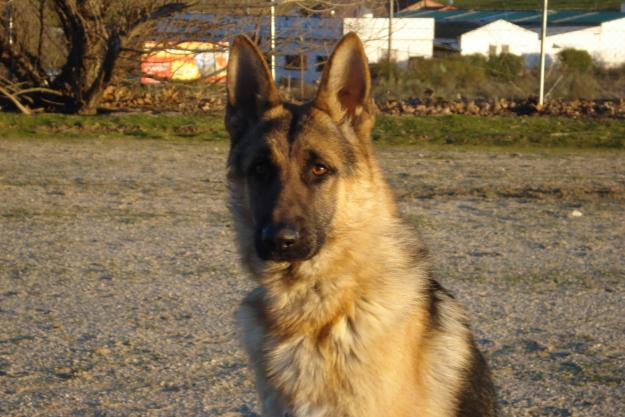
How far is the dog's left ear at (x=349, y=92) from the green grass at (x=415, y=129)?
1118 centimetres

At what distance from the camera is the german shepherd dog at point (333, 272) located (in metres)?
3.59

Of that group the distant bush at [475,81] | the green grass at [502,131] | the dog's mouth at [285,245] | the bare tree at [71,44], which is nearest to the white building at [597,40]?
the distant bush at [475,81]

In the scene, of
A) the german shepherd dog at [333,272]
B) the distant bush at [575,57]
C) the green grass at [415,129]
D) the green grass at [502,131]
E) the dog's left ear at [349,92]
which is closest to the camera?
the german shepherd dog at [333,272]

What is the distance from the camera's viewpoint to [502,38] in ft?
162

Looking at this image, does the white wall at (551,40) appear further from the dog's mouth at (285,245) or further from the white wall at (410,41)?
the dog's mouth at (285,245)

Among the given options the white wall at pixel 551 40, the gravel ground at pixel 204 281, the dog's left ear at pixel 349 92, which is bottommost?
the gravel ground at pixel 204 281

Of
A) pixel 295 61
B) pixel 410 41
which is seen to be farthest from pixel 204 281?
pixel 410 41

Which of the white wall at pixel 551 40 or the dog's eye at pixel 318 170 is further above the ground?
the white wall at pixel 551 40

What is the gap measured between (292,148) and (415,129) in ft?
42.0

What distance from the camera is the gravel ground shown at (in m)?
4.99

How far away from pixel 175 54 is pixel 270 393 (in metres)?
16.0

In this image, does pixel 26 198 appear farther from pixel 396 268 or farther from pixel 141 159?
pixel 396 268

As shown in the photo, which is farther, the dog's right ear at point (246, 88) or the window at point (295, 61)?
the window at point (295, 61)

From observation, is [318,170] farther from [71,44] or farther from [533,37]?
[533,37]
